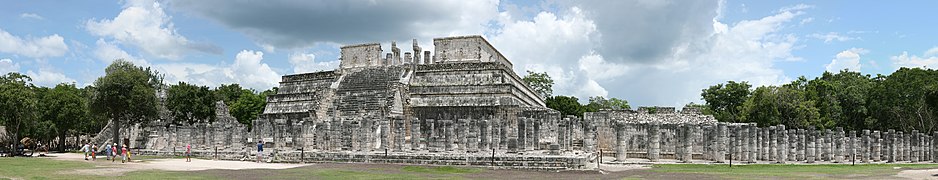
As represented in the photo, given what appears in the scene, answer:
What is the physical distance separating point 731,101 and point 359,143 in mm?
35882

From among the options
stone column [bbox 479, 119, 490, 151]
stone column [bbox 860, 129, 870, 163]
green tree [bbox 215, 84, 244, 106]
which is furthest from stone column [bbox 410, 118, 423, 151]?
green tree [bbox 215, 84, 244, 106]

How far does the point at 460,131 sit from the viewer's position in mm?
25859

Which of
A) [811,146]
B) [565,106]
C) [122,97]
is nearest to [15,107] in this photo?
[122,97]

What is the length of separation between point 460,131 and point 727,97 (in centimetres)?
3457

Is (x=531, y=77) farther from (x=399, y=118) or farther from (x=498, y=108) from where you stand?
(x=399, y=118)

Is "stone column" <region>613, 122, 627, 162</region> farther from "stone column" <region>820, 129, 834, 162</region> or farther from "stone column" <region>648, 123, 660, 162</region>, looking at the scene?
"stone column" <region>820, 129, 834, 162</region>

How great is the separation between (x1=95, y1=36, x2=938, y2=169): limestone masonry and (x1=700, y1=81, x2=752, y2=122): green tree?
17422 millimetres

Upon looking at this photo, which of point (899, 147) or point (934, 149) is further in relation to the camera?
point (934, 149)

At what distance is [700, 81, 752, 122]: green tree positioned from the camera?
53844 millimetres

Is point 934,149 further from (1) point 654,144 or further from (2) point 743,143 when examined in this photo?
(1) point 654,144

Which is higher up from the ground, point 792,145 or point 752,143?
point 752,143

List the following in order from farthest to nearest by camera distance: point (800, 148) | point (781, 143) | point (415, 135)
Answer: point (800, 148), point (781, 143), point (415, 135)

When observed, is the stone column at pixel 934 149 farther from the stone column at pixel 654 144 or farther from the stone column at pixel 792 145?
the stone column at pixel 654 144

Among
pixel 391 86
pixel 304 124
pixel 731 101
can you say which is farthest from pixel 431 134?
pixel 731 101
